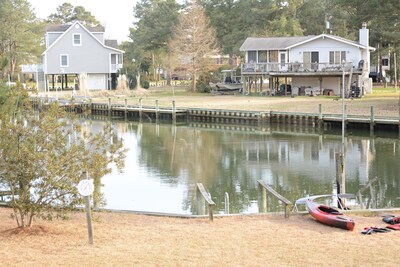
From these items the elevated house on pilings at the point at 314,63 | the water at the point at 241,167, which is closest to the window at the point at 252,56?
the elevated house on pilings at the point at 314,63

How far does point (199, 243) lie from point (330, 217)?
10.8 feet

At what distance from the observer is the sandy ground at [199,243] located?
11.6m

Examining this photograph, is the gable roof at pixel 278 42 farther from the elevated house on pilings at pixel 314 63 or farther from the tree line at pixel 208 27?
the tree line at pixel 208 27

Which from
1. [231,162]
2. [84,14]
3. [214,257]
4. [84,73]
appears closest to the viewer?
[214,257]

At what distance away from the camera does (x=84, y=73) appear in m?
73.0

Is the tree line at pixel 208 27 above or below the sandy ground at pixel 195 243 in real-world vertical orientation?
above

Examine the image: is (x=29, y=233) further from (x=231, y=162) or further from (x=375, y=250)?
(x=231, y=162)

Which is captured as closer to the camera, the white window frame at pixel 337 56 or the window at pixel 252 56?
the white window frame at pixel 337 56

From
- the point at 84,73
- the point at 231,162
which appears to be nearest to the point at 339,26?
the point at 84,73

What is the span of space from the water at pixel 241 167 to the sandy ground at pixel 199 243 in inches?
198

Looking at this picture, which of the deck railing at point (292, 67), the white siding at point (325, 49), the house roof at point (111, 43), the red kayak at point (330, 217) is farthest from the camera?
the house roof at point (111, 43)

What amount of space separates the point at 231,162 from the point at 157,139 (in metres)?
11.3

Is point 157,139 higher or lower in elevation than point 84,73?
lower

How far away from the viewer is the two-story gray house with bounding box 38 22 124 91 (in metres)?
75.6
